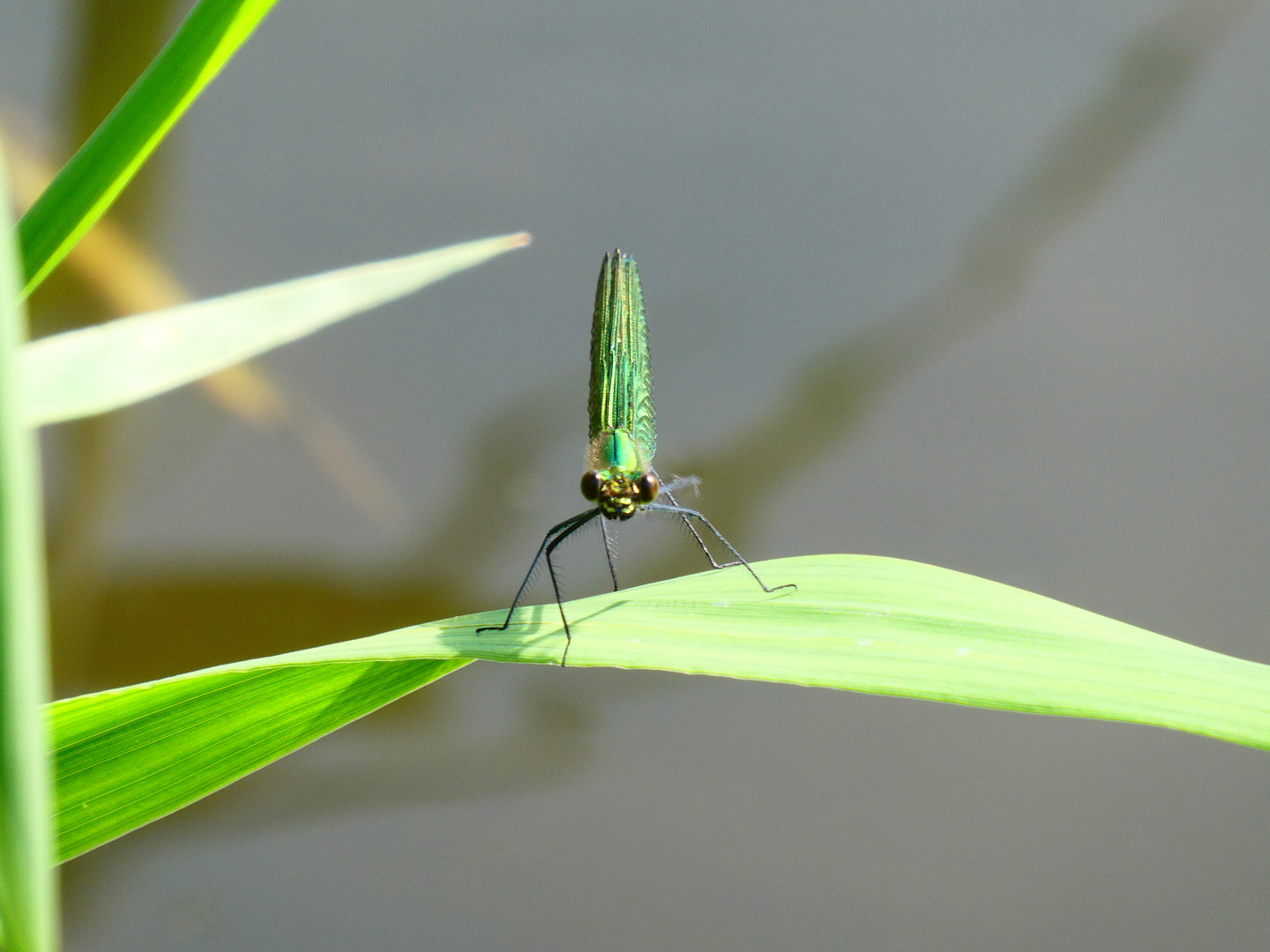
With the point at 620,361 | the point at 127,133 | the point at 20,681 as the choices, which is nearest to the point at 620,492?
the point at 620,361

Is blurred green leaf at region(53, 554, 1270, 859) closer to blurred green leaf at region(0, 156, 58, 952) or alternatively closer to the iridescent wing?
blurred green leaf at region(0, 156, 58, 952)

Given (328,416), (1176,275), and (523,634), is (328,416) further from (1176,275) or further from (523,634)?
(1176,275)

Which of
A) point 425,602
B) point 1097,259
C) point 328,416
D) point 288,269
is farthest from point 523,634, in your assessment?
point 1097,259

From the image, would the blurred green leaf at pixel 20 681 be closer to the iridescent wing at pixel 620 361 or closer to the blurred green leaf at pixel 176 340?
the blurred green leaf at pixel 176 340

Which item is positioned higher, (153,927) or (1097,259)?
(1097,259)

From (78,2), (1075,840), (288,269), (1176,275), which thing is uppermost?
(78,2)

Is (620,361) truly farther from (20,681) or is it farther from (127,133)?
(20,681)

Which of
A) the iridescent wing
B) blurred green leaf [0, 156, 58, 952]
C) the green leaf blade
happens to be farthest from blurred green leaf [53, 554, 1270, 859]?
the iridescent wing
